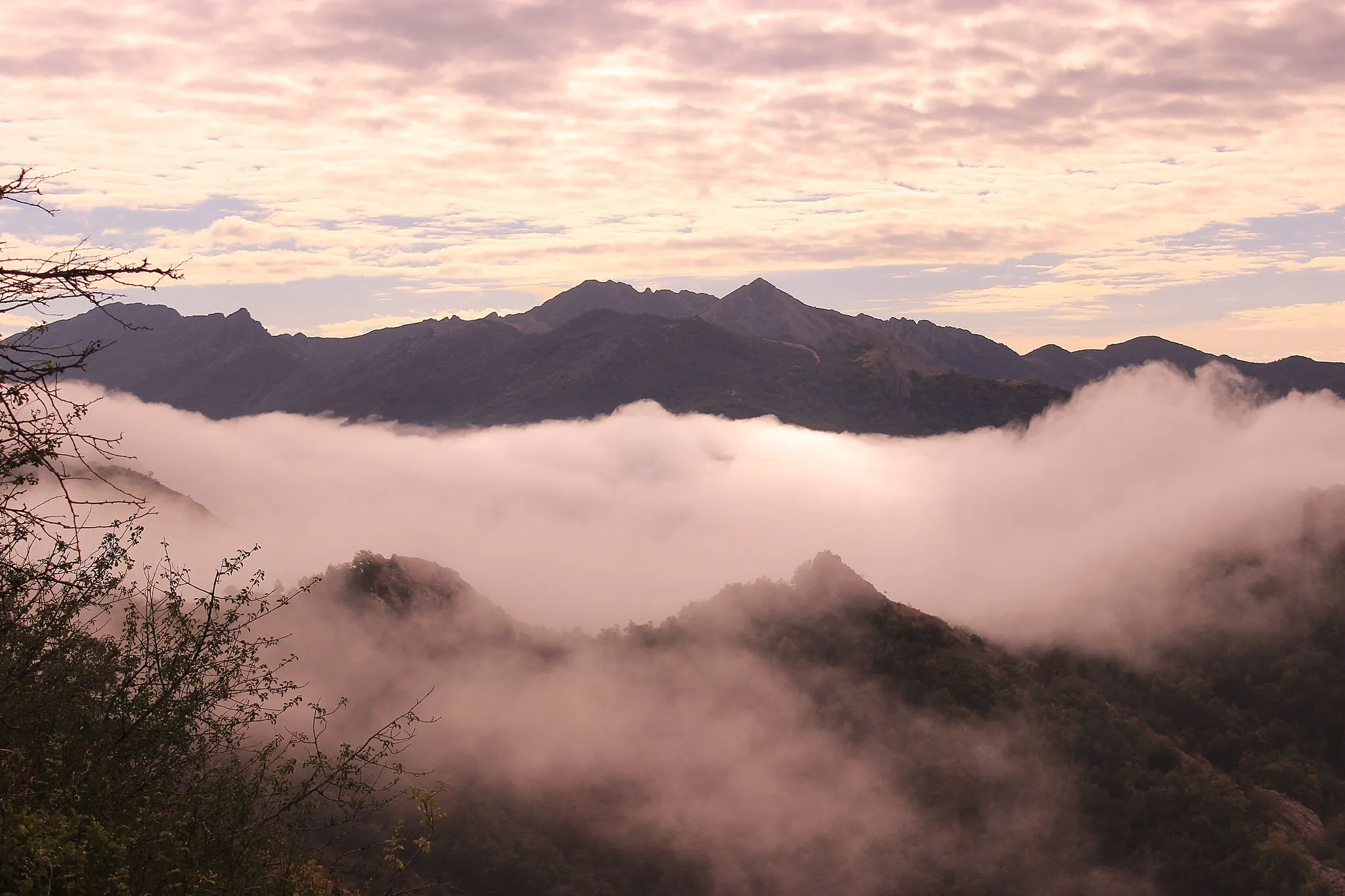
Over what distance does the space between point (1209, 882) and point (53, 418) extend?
762 feet

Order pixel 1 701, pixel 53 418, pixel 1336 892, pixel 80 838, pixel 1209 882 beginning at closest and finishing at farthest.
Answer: pixel 53 418 → pixel 80 838 → pixel 1 701 → pixel 1336 892 → pixel 1209 882

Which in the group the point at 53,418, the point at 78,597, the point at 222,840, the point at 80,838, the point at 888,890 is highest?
the point at 53,418

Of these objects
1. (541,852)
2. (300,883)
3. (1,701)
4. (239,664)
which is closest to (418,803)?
(300,883)

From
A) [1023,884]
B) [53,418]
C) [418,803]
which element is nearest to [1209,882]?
[1023,884]

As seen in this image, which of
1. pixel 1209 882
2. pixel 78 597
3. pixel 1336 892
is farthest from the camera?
pixel 1209 882

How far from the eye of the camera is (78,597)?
29.9m

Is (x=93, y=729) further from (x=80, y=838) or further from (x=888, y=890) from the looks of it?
(x=888, y=890)

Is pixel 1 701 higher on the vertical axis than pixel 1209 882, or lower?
higher

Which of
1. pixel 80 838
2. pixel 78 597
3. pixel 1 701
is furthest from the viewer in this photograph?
pixel 78 597

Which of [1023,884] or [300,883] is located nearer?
[300,883]

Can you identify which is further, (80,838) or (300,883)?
(300,883)

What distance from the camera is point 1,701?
27641 millimetres

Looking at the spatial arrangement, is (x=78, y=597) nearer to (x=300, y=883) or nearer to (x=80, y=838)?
(x=80, y=838)

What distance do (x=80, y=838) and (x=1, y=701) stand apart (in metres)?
6.70
